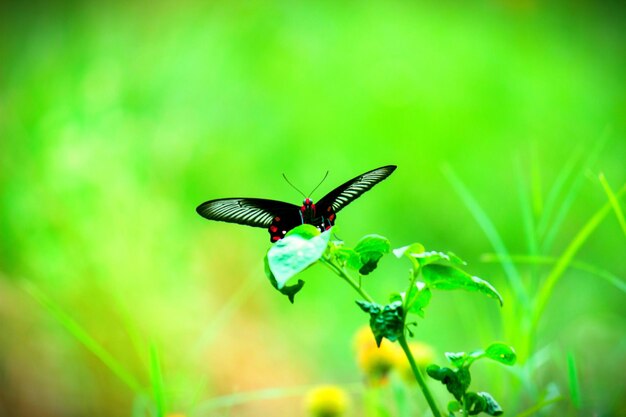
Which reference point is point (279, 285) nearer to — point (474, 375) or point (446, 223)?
point (474, 375)

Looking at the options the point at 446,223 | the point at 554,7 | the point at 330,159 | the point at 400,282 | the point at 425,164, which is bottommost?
the point at 400,282

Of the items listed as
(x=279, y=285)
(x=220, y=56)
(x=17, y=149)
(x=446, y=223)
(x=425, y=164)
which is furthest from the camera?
(x=220, y=56)

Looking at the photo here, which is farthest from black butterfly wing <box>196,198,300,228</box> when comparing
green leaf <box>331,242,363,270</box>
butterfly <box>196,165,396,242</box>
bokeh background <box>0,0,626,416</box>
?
bokeh background <box>0,0,626,416</box>

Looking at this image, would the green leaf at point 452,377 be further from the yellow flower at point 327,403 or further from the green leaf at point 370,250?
the yellow flower at point 327,403

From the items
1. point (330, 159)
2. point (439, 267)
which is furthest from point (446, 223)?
point (439, 267)

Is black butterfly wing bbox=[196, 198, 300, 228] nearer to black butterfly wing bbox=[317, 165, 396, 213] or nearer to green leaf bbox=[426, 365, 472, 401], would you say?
black butterfly wing bbox=[317, 165, 396, 213]

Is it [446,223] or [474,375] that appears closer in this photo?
[474,375]
